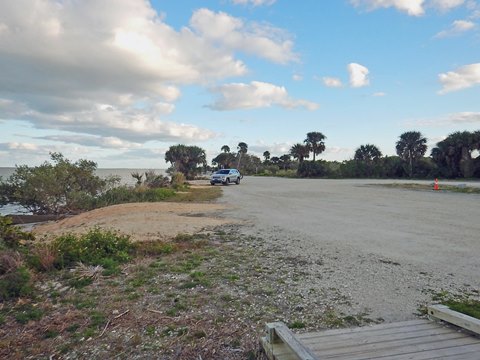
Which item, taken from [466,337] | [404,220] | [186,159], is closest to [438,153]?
[186,159]

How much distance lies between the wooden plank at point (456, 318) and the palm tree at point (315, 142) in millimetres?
71400

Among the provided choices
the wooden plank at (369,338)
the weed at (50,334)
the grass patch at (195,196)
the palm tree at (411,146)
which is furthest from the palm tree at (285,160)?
the weed at (50,334)

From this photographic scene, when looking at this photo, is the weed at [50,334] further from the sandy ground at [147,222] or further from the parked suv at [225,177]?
the parked suv at [225,177]

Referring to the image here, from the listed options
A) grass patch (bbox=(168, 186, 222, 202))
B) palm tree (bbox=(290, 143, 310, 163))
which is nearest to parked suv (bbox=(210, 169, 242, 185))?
grass patch (bbox=(168, 186, 222, 202))

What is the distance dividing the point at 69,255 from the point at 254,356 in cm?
496

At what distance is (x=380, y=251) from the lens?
782 centimetres

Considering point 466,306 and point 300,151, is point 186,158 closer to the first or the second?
point 300,151

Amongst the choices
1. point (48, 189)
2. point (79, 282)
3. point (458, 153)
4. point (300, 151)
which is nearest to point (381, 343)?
point (79, 282)

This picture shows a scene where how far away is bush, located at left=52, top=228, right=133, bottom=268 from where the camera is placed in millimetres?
6820

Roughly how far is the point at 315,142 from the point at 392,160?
2061 centimetres

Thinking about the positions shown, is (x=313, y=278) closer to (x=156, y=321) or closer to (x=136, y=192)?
(x=156, y=321)

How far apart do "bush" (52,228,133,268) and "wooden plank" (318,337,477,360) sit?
486 centimetres

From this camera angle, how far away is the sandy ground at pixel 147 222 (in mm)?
10180

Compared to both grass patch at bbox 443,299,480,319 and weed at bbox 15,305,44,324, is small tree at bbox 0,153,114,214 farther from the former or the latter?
grass patch at bbox 443,299,480,319
